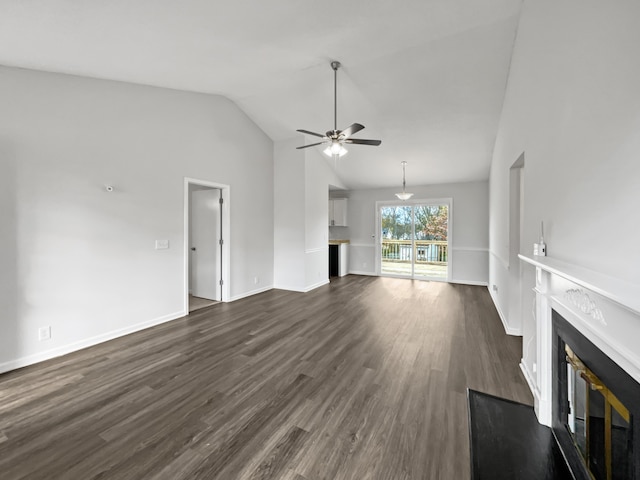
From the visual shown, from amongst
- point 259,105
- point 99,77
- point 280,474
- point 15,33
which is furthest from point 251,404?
point 259,105

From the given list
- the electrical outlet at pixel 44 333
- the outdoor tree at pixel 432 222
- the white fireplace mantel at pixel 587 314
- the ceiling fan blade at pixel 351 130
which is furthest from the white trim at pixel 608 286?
the outdoor tree at pixel 432 222

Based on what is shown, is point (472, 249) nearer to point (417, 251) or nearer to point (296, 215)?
point (417, 251)

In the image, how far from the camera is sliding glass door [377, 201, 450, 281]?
7.11 metres

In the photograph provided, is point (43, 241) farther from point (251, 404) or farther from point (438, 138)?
point (438, 138)

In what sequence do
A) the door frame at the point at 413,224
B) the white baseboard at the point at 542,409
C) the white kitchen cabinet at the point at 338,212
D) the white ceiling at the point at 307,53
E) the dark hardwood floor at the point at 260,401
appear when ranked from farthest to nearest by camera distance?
the white kitchen cabinet at the point at 338,212 → the door frame at the point at 413,224 → the white ceiling at the point at 307,53 → the white baseboard at the point at 542,409 → the dark hardwood floor at the point at 260,401

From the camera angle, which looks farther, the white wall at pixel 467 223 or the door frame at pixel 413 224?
the door frame at pixel 413 224

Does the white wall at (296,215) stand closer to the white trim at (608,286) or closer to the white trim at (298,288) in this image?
the white trim at (298,288)

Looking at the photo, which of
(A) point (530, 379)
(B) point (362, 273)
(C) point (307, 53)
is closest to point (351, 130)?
(C) point (307, 53)

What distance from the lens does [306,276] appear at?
18.9ft

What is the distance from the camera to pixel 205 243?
5078mm

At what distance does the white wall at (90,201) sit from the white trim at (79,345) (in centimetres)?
1

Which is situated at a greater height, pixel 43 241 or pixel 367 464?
pixel 43 241

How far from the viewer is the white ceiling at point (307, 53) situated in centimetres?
218

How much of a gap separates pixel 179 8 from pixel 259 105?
2737 mm
